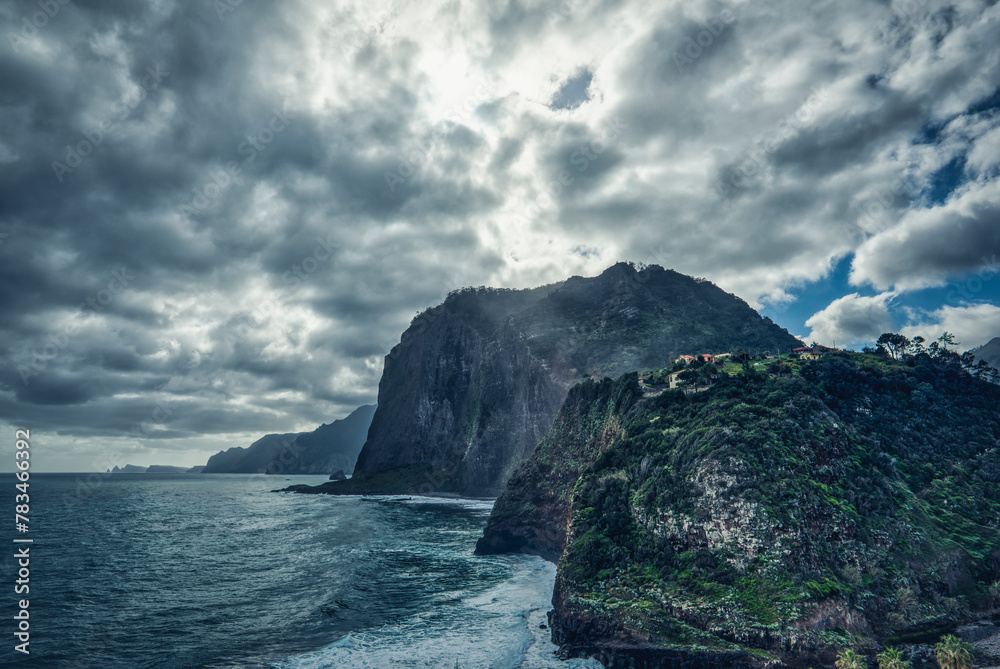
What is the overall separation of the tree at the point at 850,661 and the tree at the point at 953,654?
3538 millimetres

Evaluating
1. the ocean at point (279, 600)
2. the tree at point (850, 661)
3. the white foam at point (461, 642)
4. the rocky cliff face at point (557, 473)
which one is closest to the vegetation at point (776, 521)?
the tree at point (850, 661)

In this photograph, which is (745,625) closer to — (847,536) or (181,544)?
(847,536)

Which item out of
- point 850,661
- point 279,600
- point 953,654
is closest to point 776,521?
point 850,661

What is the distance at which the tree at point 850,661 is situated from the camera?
22552mm

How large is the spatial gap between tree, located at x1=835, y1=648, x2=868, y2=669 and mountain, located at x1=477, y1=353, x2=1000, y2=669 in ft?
3.36

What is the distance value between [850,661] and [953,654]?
17.1ft

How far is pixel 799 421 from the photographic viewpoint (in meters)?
35.9

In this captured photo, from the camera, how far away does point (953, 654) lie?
2284cm

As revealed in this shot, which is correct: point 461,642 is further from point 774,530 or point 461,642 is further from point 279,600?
point 774,530

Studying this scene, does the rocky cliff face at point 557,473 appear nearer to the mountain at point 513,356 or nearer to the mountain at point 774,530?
the mountain at point 774,530

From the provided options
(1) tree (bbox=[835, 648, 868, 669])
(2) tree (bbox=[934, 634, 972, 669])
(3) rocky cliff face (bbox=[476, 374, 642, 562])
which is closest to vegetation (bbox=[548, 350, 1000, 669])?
(1) tree (bbox=[835, 648, 868, 669])

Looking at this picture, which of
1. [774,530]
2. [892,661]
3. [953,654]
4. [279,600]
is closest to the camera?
[892,661]

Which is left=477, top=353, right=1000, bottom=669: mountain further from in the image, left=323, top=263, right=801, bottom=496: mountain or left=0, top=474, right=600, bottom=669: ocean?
left=323, top=263, right=801, bottom=496: mountain

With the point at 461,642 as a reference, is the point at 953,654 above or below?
above
